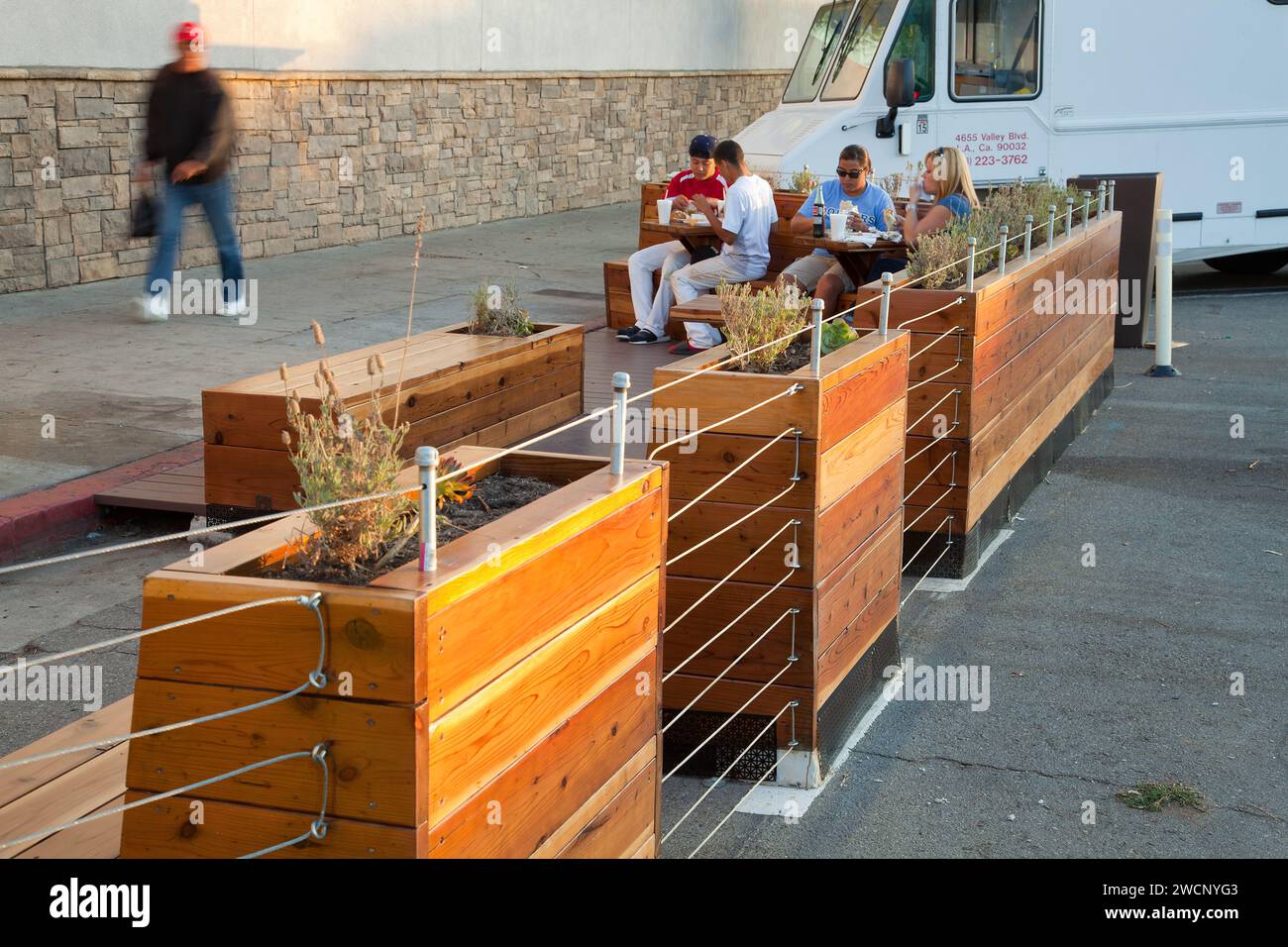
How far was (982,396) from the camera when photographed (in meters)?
7.28

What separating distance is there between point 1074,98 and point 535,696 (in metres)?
13.8

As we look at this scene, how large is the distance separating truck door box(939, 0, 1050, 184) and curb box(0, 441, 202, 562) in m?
9.78

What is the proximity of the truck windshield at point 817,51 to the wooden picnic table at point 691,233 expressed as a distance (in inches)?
176

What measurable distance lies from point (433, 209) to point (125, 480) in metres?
11.7

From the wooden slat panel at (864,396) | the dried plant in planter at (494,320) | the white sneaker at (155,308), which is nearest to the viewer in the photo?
the wooden slat panel at (864,396)

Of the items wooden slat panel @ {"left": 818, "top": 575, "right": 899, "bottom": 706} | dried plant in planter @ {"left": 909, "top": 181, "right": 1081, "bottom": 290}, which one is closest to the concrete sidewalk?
dried plant in planter @ {"left": 909, "top": 181, "right": 1081, "bottom": 290}

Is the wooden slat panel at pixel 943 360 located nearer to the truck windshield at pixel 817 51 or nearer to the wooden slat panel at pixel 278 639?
the wooden slat panel at pixel 278 639

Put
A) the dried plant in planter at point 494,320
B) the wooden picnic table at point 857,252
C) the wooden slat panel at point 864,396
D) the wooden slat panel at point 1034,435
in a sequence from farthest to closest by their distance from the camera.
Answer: the wooden picnic table at point 857,252, the dried plant in planter at point 494,320, the wooden slat panel at point 1034,435, the wooden slat panel at point 864,396

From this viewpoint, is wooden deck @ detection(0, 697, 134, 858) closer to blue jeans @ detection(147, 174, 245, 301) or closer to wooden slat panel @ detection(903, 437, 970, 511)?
wooden slat panel @ detection(903, 437, 970, 511)

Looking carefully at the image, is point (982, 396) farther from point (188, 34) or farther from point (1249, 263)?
point (1249, 263)

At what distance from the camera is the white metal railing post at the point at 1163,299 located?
12.0 metres

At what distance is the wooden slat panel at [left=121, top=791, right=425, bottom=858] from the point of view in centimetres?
276

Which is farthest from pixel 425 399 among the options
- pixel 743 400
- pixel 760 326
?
pixel 743 400

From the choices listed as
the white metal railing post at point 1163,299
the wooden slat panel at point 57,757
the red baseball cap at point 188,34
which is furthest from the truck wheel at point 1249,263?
the wooden slat panel at point 57,757
